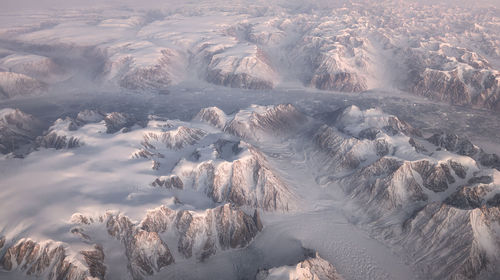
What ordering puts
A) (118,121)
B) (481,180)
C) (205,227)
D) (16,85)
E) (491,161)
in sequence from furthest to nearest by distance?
(16,85)
(118,121)
(491,161)
(481,180)
(205,227)

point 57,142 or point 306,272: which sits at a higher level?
point 57,142

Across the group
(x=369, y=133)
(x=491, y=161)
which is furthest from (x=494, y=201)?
(x=369, y=133)

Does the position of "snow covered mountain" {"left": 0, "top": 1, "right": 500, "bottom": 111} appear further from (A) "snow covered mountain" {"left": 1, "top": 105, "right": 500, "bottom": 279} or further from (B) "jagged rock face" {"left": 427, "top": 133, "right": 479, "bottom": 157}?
(A) "snow covered mountain" {"left": 1, "top": 105, "right": 500, "bottom": 279}

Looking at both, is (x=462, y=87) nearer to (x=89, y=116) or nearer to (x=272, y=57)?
(x=272, y=57)

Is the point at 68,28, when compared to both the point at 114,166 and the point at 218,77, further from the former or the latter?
the point at 114,166

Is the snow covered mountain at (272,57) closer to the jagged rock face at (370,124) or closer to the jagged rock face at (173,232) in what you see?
the jagged rock face at (370,124)

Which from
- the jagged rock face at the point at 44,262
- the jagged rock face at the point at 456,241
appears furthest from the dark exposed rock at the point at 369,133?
the jagged rock face at the point at 44,262
